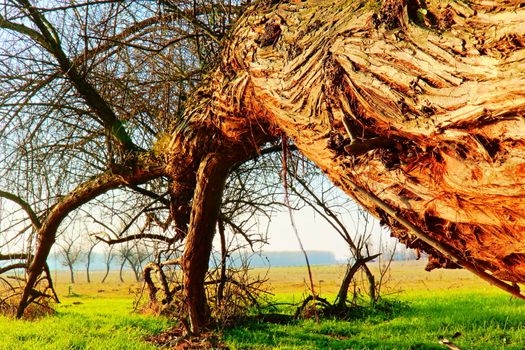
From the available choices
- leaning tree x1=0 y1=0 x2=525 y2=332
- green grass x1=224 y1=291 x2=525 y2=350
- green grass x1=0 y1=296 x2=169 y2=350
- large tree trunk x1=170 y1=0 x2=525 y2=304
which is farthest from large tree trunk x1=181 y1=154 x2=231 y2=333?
large tree trunk x1=170 y1=0 x2=525 y2=304

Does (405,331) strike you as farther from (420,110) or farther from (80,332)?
(420,110)

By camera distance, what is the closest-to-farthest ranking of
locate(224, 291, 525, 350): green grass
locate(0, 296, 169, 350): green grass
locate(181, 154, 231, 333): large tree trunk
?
locate(181, 154, 231, 333): large tree trunk
locate(224, 291, 525, 350): green grass
locate(0, 296, 169, 350): green grass

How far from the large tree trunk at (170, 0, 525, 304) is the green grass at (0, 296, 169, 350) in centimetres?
340

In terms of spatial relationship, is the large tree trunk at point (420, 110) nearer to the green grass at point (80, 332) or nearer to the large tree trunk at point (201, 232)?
the large tree trunk at point (201, 232)

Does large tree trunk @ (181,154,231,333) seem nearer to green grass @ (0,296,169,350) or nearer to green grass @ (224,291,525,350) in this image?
green grass @ (224,291,525,350)

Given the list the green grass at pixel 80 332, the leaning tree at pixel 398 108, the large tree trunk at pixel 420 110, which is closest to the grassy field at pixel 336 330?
the green grass at pixel 80 332

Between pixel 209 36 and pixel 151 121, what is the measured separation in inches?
65.1

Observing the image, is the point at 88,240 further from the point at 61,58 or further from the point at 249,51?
the point at 249,51

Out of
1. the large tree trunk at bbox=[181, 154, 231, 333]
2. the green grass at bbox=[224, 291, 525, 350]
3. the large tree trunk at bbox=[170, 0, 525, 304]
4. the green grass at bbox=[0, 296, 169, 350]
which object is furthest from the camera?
the green grass at bbox=[0, 296, 169, 350]

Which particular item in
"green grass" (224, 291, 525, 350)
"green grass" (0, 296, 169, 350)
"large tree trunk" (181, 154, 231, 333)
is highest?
"large tree trunk" (181, 154, 231, 333)

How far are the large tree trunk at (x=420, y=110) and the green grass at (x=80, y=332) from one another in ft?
11.1

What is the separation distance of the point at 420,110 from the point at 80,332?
18.4 feet

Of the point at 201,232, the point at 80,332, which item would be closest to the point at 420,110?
the point at 201,232

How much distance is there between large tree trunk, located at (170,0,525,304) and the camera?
1.75m
